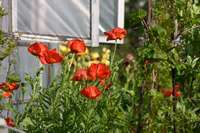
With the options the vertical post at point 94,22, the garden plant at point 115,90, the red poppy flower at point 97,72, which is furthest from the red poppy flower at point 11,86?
the vertical post at point 94,22

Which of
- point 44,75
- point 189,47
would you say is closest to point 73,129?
point 189,47

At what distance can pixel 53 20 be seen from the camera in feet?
14.2

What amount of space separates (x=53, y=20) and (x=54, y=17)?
2 centimetres

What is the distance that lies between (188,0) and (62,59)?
85cm

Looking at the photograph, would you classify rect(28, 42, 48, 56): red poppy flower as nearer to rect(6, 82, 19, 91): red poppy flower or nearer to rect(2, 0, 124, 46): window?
rect(6, 82, 19, 91): red poppy flower

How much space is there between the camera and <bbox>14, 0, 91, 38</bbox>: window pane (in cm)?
404

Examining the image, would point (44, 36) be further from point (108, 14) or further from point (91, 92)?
point (91, 92)

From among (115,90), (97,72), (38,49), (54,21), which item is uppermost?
(54,21)

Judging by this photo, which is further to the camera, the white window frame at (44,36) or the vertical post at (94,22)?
the vertical post at (94,22)

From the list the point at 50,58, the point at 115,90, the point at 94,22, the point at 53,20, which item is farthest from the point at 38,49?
the point at 94,22

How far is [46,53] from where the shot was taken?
10.3 feet

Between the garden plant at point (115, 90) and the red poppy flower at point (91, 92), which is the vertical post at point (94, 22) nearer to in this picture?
the garden plant at point (115, 90)

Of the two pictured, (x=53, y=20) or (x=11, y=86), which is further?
(x=53, y=20)

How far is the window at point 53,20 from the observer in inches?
155
